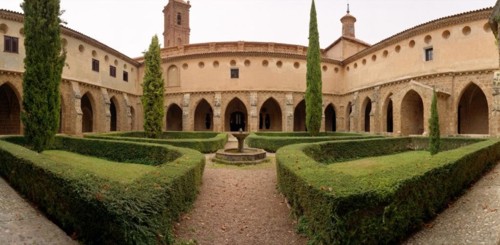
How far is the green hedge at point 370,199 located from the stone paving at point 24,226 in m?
3.82

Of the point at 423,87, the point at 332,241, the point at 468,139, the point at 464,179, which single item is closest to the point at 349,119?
the point at 423,87

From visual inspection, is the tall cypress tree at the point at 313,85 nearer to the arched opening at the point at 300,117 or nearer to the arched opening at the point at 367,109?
the arched opening at the point at 367,109

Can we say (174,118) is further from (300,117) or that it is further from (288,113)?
(300,117)

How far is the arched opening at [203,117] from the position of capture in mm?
31109

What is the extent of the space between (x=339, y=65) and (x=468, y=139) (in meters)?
17.7

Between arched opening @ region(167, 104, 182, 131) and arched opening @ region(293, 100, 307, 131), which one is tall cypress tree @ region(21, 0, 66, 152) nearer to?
arched opening @ region(167, 104, 182, 131)

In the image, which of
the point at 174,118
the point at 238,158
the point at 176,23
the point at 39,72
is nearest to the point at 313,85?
the point at 238,158

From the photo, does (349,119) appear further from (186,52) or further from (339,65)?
(186,52)

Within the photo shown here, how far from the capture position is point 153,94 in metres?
18.4

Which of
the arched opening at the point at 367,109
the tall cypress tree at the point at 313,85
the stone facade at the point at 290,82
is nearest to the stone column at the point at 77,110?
the stone facade at the point at 290,82

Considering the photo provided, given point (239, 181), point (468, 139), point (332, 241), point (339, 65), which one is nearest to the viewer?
point (332, 241)

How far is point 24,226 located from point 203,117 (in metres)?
26.9

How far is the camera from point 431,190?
5.12 meters

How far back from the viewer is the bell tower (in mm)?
44062
